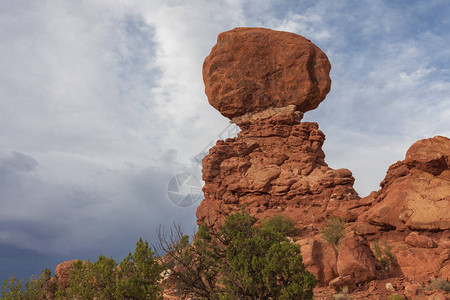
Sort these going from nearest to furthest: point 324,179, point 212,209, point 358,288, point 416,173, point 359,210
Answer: point 358,288
point 416,173
point 359,210
point 324,179
point 212,209

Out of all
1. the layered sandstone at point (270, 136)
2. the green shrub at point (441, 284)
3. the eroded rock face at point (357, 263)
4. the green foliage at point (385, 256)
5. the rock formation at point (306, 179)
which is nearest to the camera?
the green shrub at point (441, 284)

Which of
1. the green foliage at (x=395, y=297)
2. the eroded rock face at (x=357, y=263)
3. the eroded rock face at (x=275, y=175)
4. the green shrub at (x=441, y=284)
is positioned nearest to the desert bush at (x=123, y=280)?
the eroded rock face at (x=357, y=263)

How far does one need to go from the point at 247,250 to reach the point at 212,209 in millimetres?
15319

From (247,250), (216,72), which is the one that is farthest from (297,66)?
(247,250)

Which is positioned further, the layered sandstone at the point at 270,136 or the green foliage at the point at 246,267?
the layered sandstone at the point at 270,136

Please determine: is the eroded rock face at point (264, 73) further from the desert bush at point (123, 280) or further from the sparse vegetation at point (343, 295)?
the desert bush at point (123, 280)

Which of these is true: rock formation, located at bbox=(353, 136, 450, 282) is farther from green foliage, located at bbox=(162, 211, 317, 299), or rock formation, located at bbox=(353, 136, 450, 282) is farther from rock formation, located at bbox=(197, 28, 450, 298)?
green foliage, located at bbox=(162, 211, 317, 299)

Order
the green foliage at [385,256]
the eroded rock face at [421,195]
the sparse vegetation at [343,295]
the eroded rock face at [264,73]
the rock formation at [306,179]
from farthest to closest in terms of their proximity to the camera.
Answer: the eroded rock face at [264,73], the eroded rock face at [421,195], the green foliage at [385,256], the rock formation at [306,179], the sparse vegetation at [343,295]

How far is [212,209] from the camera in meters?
25.6

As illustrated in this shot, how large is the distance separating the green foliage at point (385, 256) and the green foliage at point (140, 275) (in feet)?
32.7

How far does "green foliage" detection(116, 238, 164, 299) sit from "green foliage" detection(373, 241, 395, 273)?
9.96 metres

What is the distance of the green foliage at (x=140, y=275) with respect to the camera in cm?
955

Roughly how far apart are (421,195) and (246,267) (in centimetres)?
1180

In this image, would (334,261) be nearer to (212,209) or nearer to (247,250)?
(247,250)
